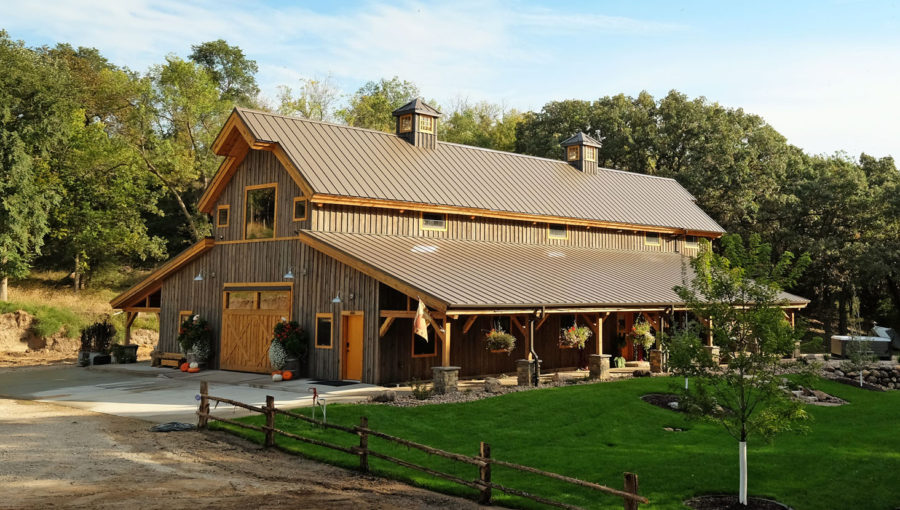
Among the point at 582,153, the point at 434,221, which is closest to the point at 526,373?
the point at 434,221

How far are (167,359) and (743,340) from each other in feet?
70.9

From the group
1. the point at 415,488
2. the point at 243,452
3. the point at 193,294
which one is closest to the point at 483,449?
the point at 415,488

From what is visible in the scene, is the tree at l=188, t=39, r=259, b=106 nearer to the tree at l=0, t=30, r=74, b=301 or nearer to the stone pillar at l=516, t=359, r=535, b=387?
the tree at l=0, t=30, r=74, b=301

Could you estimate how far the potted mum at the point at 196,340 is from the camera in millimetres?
25953

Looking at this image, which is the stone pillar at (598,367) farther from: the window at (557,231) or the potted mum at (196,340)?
the potted mum at (196,340)

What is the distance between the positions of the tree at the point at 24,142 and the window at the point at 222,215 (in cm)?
1629

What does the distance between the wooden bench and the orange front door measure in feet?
24.8

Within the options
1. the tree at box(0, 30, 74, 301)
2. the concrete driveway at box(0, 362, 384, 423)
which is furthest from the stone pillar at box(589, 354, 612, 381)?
the tree at box(0, 30, 74, 301)

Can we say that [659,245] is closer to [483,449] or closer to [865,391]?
[865,391]

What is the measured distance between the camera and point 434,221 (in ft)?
88.3

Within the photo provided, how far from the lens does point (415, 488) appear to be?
11914 millimetres

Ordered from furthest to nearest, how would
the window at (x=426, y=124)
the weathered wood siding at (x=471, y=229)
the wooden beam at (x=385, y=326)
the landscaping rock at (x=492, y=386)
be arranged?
the window at (x=426, y=124)
the weathered wood siding at (x=471, y=229)
the wooden beam at (x=385, y=326)
the landscaping rock at (x=492, y=386)

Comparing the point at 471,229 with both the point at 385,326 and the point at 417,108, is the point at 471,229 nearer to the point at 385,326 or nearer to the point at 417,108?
the point at 417,108

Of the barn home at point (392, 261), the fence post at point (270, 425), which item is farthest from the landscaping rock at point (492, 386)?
the fence post at point (270, 425)
